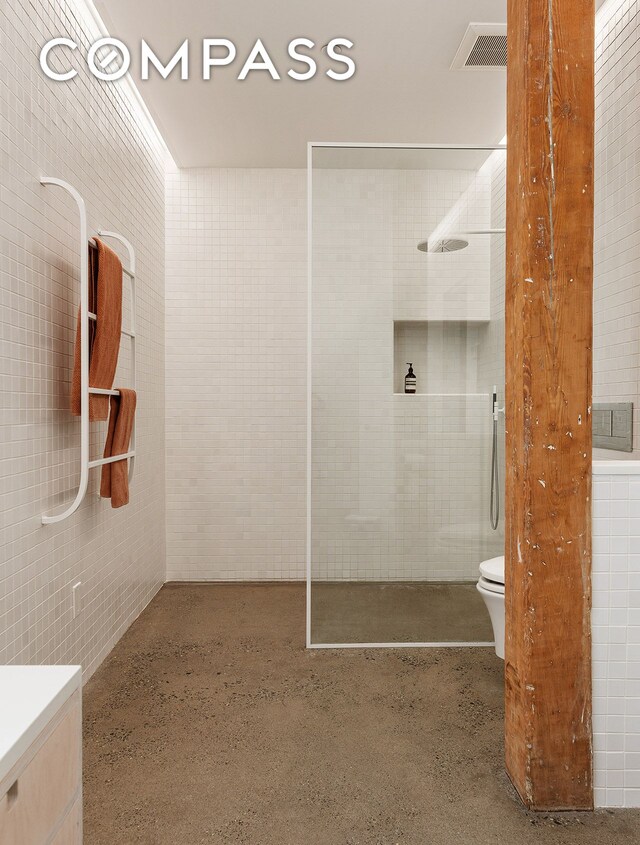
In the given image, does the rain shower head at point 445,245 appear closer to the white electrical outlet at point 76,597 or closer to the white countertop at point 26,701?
the white electrical outlet at point 76,597

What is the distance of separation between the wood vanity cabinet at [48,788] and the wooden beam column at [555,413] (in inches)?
45.0

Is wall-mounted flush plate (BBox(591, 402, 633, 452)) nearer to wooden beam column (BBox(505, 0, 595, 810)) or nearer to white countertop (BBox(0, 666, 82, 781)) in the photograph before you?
wooden beam column (BBox(505, 0, 595, 810))

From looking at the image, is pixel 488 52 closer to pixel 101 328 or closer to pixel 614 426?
pixel 614 426

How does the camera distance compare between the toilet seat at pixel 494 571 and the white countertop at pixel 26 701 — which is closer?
the white countertop at pixel 26 701

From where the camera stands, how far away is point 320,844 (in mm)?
1552

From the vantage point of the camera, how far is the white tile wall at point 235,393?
3965mm

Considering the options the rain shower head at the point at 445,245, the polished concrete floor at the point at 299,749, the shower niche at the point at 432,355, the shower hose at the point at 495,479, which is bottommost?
the polished concrete floor at the point at 299,749

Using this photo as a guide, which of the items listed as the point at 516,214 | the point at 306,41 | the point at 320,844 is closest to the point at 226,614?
the point at 320,844

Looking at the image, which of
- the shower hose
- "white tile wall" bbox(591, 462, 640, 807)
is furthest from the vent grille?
"white tile wall" bbox(591, 462, 640, 807)

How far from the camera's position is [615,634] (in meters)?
1.68

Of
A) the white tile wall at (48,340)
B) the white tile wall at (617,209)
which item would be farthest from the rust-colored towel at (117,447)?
the white tile wall at (617,209)

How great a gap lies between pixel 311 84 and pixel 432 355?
4.73ft

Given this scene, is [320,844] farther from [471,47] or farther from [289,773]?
[471,47]

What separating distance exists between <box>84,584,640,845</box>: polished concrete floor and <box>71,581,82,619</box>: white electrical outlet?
32 cm
